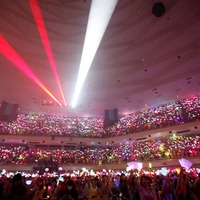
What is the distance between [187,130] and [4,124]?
17494mm

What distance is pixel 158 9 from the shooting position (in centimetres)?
1024

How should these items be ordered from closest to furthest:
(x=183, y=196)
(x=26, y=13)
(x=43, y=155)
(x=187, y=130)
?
1. (x=183, y=196)
2. (x=26, y=13)
3. (x=187, y=130)
4. (x=43, y=155)

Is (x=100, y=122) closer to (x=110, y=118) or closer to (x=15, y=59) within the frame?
(x=110, y=118)

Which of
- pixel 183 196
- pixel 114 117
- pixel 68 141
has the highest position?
pixel 114 117

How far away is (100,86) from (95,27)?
25.9ft

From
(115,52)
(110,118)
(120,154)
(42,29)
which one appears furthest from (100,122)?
(42,29)

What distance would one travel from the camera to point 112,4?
9.75m

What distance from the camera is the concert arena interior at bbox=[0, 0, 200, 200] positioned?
35.8 feet

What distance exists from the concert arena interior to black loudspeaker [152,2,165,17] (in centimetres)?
5

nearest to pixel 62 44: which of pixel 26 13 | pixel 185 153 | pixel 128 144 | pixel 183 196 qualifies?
pixel 26 13

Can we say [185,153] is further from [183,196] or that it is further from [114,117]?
[183,196]

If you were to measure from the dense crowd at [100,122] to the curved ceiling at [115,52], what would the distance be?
4.75 ft

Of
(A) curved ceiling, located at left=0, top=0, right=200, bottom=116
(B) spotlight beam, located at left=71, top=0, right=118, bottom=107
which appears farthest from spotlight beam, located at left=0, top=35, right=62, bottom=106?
(B) spotlight beam, located at left=71, top=0, right=118, bottom=107

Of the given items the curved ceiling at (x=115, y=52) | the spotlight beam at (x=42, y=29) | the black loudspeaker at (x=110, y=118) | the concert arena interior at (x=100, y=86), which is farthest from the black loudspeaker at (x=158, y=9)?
the black loudspeaker at (x=110, y=118)
